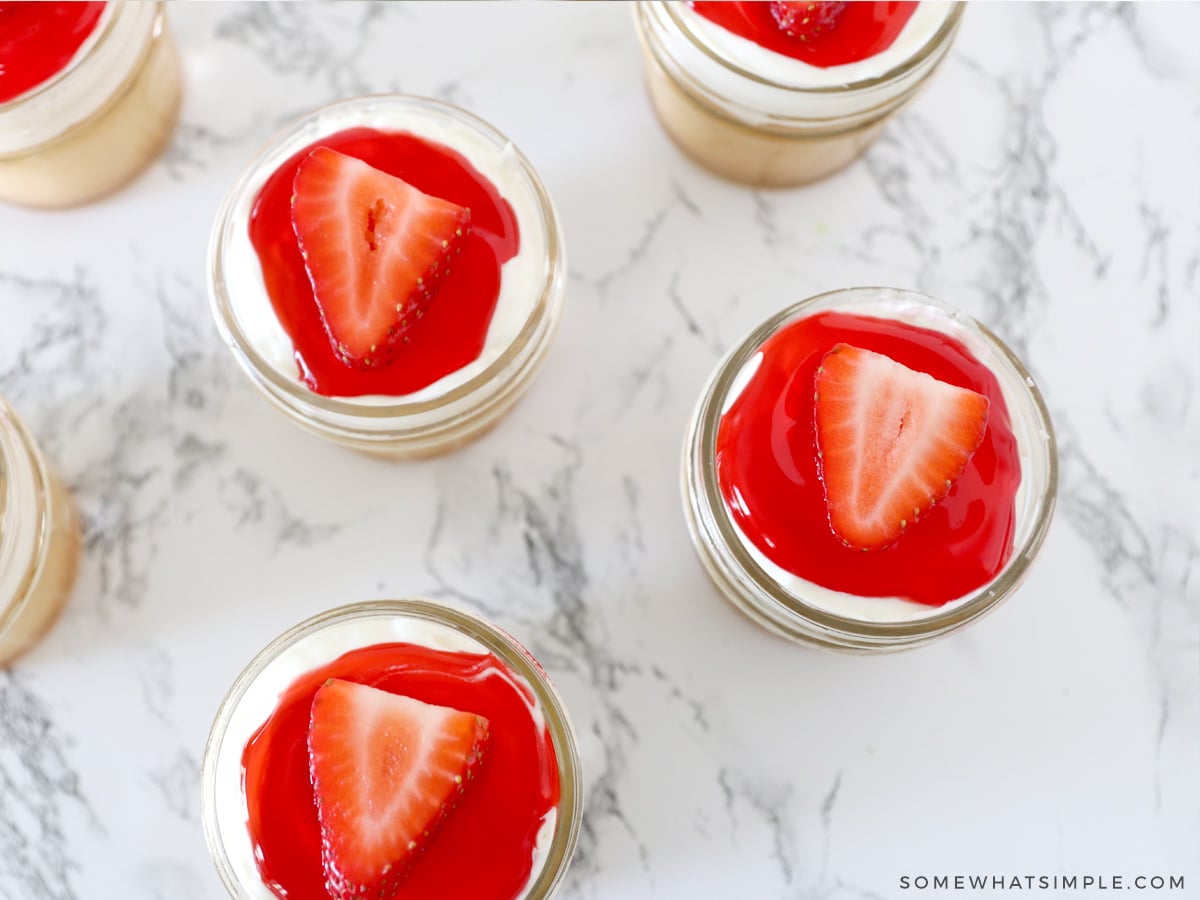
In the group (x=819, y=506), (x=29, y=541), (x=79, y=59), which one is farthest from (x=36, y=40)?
(x=819, y=506)

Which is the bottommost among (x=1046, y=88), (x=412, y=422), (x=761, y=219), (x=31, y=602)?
(x=31, y=602)

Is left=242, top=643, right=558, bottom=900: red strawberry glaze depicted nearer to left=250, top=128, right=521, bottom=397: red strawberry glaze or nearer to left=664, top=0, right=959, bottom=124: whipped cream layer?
left=250, top=128, right=521, bottom=397: red strawberry glaze

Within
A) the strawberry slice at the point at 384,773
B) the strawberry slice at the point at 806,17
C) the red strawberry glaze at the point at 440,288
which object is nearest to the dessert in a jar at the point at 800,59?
the strawberry slice at the point at 806,17

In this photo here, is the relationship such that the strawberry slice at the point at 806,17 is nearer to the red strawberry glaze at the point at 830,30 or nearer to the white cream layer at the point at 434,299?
the red strawberry glaze at the point at 830,30

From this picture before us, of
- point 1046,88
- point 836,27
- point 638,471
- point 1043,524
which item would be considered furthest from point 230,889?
point 1046,88

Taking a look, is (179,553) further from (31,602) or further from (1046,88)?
(1046,88)

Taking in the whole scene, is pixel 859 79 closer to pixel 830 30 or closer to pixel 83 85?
pixel 830 30
